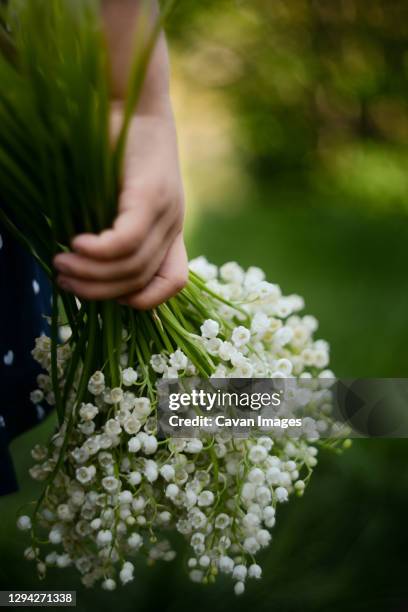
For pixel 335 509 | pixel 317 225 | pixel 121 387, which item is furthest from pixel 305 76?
pixel 121 387

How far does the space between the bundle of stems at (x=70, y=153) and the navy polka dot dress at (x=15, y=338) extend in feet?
0.41

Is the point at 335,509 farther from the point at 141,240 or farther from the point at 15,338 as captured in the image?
the point at 141,240

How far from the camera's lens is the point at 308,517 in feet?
4.67

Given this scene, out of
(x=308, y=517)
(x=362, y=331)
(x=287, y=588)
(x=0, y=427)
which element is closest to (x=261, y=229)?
(x=362, y=331)

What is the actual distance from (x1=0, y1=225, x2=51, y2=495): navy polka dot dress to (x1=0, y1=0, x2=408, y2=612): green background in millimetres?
370

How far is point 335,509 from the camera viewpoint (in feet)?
4.83

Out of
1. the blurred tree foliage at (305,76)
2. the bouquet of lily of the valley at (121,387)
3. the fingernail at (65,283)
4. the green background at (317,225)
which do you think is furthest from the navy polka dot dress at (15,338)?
the blurred tree foliage at (305,76)

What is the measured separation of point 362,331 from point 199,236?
978mm

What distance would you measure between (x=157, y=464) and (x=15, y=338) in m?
0.26

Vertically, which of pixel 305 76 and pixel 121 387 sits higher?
pixel 305 76

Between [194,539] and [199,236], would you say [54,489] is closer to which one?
[194,539]

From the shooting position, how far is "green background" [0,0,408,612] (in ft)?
4.11

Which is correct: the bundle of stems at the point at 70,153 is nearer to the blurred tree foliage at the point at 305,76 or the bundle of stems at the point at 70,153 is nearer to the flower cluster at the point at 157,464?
the flower cluster at the point at 157,464

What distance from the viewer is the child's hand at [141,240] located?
2.02 ft
